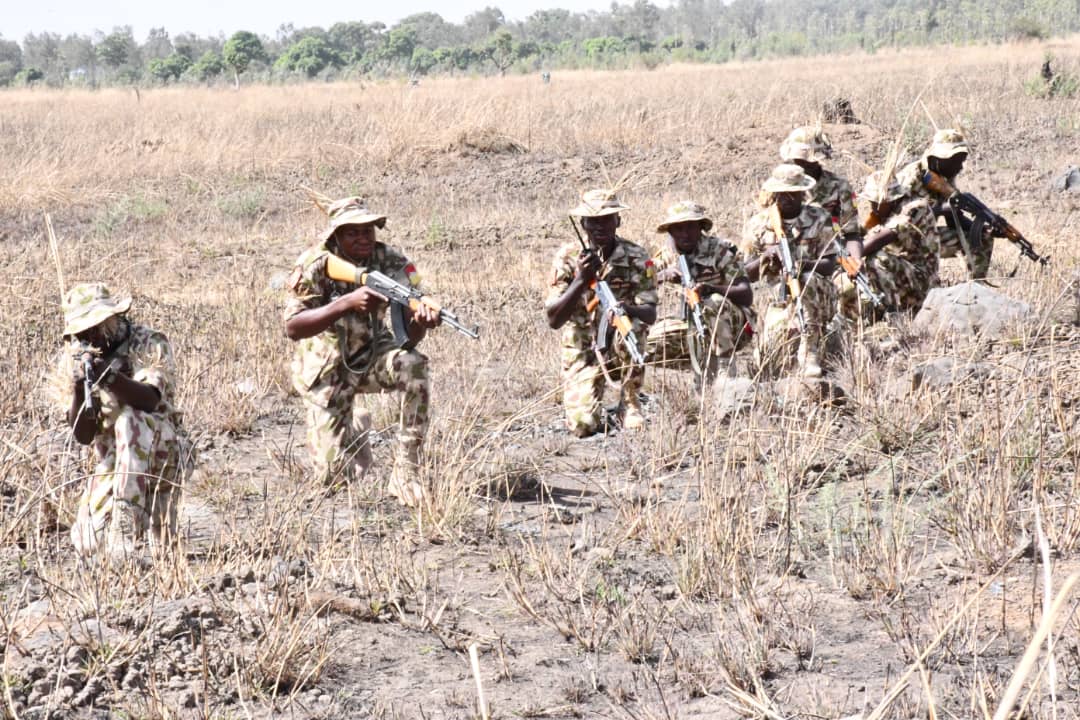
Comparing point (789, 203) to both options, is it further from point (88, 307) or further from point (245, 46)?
point (245, 46)

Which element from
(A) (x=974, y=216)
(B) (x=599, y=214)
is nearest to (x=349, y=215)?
(B) (x=599, y=214)

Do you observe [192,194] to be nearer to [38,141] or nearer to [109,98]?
[38,141]

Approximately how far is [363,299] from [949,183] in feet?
14.0

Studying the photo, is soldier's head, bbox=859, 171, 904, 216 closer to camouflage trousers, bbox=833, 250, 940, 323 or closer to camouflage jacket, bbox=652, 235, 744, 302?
camouflage trousers, bbox=833, 250, 940, 323

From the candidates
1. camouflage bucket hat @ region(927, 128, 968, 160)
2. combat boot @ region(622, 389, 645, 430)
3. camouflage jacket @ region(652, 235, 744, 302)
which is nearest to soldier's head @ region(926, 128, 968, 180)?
camouflage bucket hat @ region(927, 128, 968, 160)

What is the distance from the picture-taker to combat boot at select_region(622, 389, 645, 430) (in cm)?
612

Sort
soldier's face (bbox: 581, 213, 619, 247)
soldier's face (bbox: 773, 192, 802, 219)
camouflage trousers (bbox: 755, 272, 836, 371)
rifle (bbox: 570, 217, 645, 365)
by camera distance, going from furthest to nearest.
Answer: soldier's face (bbox: 773, 192, 802, 219) < camouflage trousers (bbox: 755, 272, 836, 371) < soldier's face (bbox: 581, 213, 619, 247) < rifle (bbox: 570, 217, 645, 365)

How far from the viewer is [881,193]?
24.5 ft

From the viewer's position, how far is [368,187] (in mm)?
15711

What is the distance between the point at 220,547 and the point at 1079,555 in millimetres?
2582

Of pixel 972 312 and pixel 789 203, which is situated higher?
pixel 789 203

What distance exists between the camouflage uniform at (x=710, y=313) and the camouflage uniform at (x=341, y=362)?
1500 mm

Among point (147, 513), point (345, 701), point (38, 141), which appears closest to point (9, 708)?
point (345, 701)

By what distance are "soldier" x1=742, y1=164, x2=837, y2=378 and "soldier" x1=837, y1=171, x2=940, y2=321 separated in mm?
693
